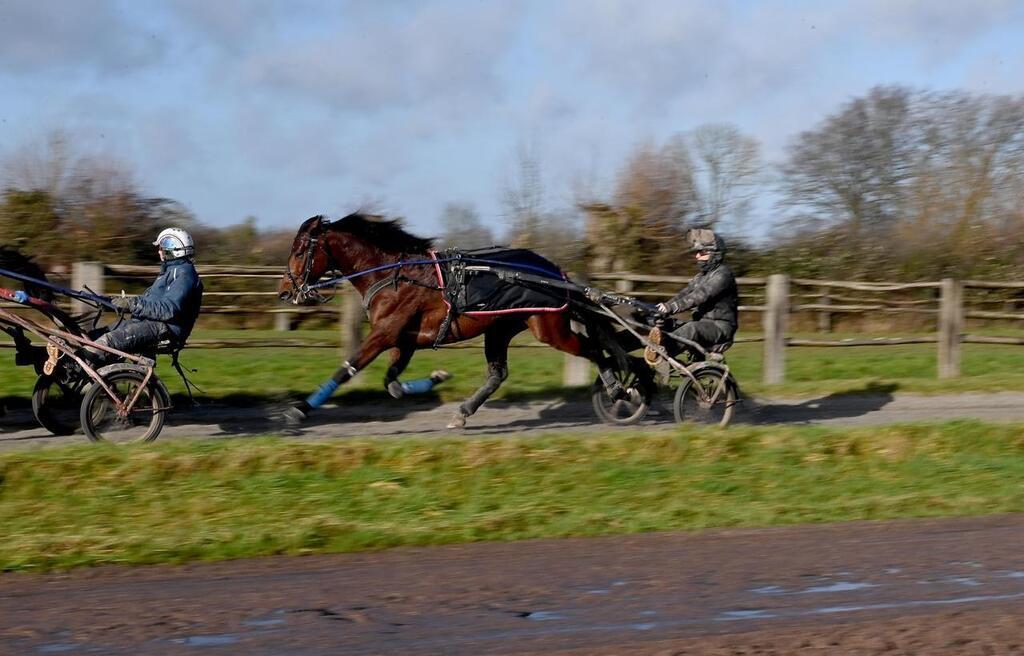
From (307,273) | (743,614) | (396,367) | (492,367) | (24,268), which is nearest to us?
(743,614)

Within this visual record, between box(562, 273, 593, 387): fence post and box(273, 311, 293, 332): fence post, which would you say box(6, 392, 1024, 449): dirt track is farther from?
box(273, 311, 293, 332): fence post

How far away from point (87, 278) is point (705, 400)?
19.8ft

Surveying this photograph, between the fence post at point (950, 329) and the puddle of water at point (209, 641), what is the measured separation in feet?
41.4

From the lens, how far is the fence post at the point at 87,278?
38.4 ft

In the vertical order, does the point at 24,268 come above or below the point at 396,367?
above

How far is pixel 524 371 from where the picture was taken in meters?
14.6

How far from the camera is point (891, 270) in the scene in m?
24.6

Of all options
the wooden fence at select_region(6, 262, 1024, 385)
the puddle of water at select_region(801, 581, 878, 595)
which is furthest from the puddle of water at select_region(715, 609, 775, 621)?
the wooden fence at select_region(6, 262, 1024, 385)

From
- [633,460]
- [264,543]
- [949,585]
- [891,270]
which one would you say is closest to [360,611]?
[264,543]

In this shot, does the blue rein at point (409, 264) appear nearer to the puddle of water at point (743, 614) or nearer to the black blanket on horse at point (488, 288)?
the black blanket on horse at point (488, 288)

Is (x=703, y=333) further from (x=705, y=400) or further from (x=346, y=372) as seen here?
(x=346, y=372)

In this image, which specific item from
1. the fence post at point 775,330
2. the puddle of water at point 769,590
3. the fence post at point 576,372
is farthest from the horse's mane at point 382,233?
the puddle of water at point 769,590

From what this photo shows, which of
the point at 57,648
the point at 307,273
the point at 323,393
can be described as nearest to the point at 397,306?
the point at 307,273

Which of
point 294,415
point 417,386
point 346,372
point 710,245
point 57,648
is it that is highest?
point 710,245
